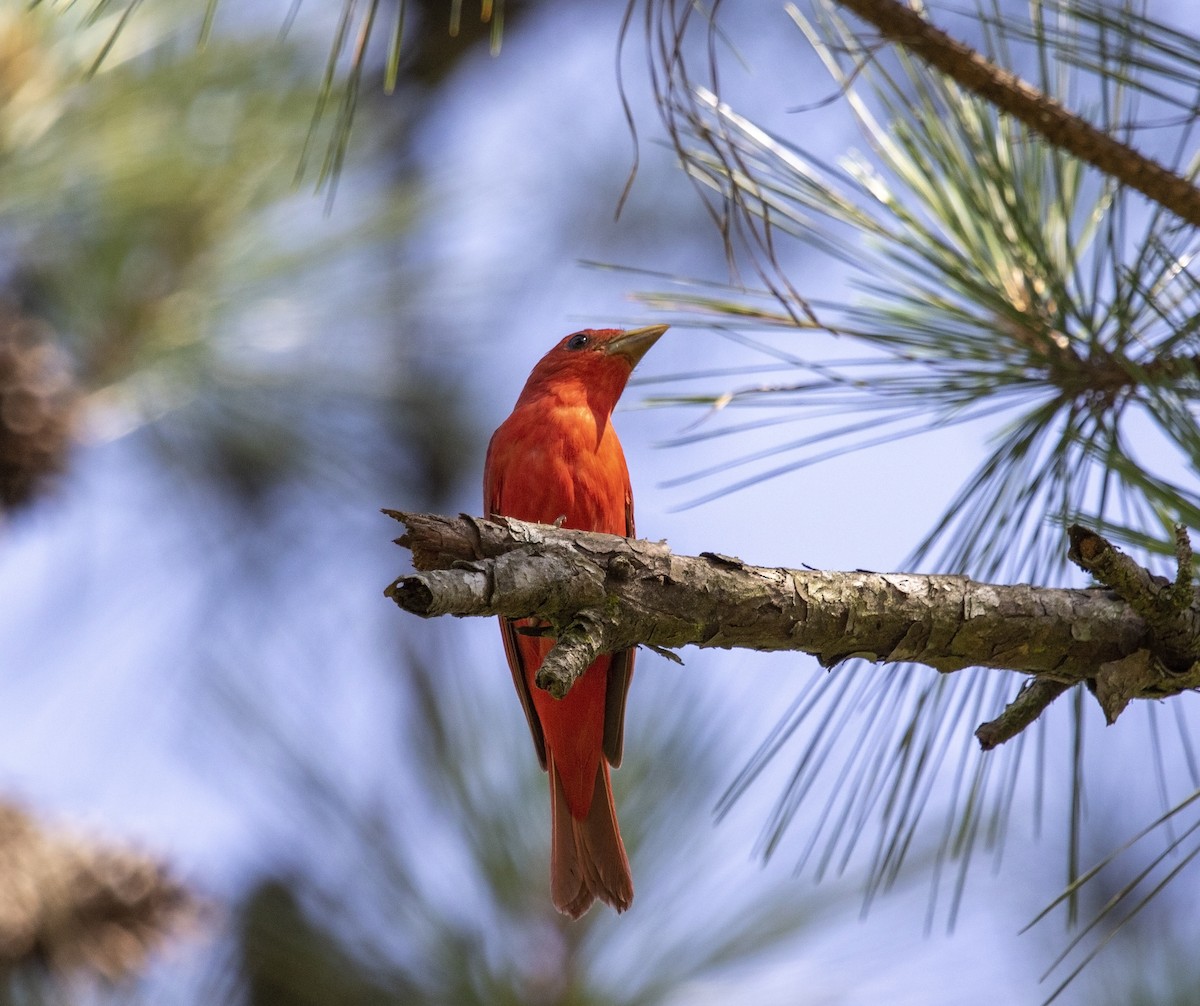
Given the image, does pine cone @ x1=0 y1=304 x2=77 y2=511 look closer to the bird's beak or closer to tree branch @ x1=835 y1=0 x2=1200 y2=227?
the bird's beak

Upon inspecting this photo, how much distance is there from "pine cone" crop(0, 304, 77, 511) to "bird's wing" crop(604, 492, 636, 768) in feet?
5.42

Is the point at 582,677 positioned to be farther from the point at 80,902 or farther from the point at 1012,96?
the point at 1012,96

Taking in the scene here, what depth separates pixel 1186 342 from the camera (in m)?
2.07

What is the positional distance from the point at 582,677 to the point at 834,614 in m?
1.41

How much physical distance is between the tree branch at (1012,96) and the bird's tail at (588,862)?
1.90 metres

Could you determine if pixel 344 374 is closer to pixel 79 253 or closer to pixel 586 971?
pixel 79 253

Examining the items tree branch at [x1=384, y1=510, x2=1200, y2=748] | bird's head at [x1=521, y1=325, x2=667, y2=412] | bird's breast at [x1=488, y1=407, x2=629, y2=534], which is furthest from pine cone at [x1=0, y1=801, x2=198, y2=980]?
tree branch at [x1=384, y1=510, x2=1200, y2=748]

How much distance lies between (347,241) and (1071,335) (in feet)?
8.02

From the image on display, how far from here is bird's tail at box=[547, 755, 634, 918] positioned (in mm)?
3146

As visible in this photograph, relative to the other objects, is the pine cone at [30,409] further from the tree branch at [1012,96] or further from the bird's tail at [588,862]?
the tree branch at [1012,96]

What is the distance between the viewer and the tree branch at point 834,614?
186cm

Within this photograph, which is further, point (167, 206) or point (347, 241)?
point (347, 241)

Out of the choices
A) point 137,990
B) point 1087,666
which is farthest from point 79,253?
point 1087,666

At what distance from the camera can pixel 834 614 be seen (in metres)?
2.00
